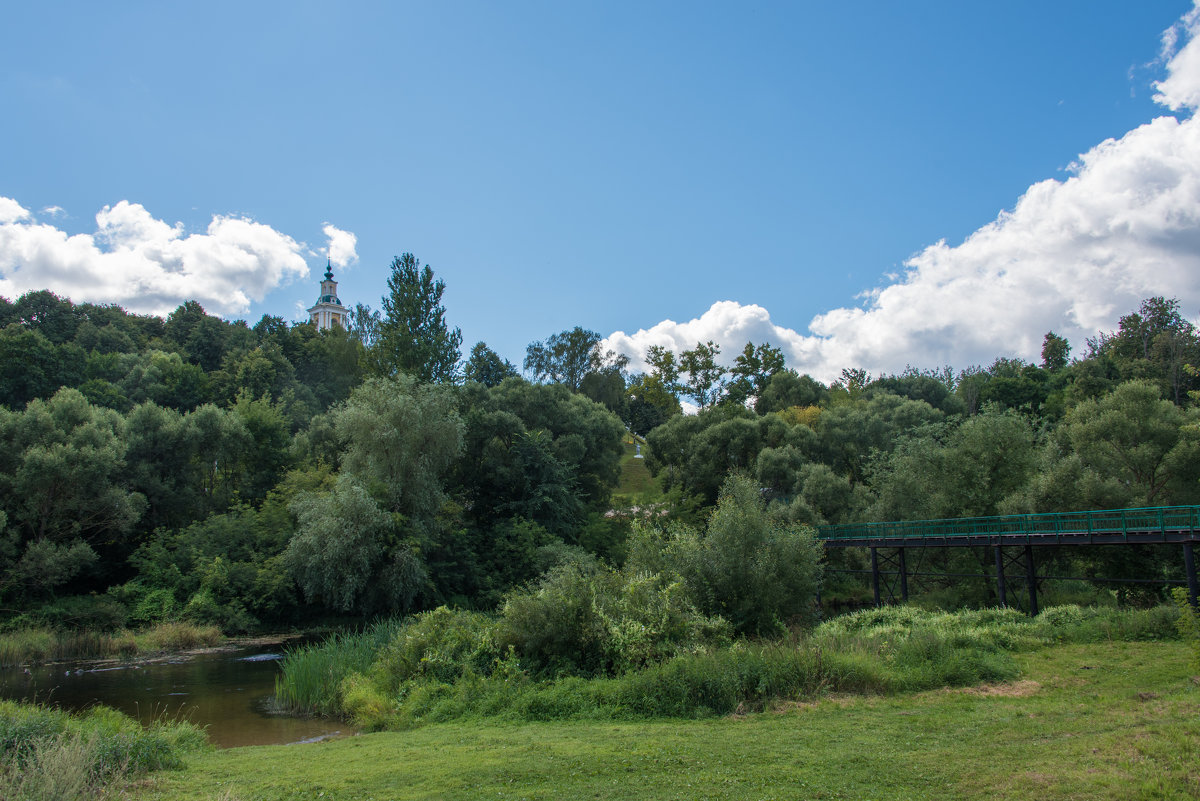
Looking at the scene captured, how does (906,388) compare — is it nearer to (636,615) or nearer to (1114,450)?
(1114,450)

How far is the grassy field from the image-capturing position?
8.52m

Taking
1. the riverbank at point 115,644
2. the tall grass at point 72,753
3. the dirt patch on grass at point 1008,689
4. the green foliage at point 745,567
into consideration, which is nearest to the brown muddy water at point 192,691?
the riverbank at point 115,644

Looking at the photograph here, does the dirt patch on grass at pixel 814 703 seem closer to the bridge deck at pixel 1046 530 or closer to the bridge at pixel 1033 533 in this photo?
the bridge at pixel 1033 533

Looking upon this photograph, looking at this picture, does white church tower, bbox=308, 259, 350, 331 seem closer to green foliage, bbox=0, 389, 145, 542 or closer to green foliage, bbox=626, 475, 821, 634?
green foliage, bbox=0, 389, 145, 542

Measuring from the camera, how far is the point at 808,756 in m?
9.98

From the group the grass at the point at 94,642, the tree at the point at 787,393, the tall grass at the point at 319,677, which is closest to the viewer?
the tall grass at the point at 319,677

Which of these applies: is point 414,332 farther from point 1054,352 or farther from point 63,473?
point 1054,352

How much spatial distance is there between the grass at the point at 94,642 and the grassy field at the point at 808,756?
2093 cm

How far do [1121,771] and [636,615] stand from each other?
38.7 feet

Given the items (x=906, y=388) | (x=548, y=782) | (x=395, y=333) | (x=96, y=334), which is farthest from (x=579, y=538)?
(x=96, y=334)

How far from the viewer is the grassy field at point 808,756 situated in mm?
8516

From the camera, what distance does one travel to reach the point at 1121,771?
834 cm

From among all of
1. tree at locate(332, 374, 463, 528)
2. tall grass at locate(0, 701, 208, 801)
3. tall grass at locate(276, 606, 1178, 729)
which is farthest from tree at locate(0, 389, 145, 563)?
tall grass at locate(0, 701, 208, 801)

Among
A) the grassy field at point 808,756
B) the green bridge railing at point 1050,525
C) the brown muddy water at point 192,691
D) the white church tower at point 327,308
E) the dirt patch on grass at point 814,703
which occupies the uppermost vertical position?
the white church tower at point 327,308
